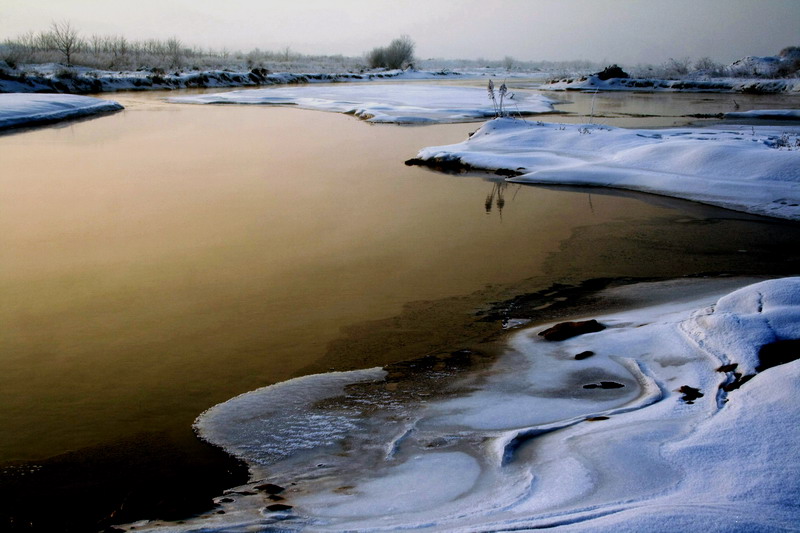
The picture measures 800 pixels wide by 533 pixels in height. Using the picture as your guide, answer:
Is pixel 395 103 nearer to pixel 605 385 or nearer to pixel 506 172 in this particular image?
pixel 506 172

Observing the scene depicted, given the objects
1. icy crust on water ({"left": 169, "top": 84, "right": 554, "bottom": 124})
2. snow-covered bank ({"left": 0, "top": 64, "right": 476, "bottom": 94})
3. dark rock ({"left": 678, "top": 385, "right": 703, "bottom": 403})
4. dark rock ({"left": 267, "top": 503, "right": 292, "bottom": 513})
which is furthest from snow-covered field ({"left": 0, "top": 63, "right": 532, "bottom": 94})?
dark rock ({"left": 678, "top": 385, "right": 703, "bottom": 403})

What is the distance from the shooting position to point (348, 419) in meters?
3.23

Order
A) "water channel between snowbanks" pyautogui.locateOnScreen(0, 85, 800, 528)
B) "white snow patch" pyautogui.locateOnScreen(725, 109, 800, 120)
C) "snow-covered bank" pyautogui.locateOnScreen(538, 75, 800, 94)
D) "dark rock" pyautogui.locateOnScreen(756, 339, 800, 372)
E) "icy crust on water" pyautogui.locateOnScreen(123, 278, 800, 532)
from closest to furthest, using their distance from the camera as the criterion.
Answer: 1. "icy crust on water" pyautogui.locateOnScreen(123, 278, 800, 532)
2. "dark rock" pyautogui.locateOnScreen(756, 339, 800, 372)
3. "water channel between snowbanks" pyautogui.locateOnScreen(0, 85, 800, 528)
4. "white snow patch" pyautogui.locateOnScreen(725, 109, 800, 120)
5. "snow-covered bank" pyautogui.locateOnScreen(538, 75, 800, 94)

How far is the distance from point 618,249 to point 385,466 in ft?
14.1

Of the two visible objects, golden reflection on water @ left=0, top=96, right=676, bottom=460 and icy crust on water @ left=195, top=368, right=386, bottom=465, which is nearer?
icy crust on water @ left=195, top=368, right=386, bottom=465

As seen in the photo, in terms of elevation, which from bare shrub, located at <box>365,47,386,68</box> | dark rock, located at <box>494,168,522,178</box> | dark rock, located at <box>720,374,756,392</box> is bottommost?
dark rock, located at <box>720,374,756,392</box>

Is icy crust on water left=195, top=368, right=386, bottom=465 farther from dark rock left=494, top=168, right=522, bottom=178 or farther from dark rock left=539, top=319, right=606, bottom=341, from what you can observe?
dark rock left=494, top=168, right=522, bottom=178

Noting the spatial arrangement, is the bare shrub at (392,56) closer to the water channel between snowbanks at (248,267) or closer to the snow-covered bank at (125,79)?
the snow-covered bank at (125,79)

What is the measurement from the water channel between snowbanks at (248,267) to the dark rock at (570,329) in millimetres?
466

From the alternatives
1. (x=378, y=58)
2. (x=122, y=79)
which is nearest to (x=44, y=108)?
(x=122, y=79)

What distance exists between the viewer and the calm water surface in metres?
3.65

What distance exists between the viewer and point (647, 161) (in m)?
9.57

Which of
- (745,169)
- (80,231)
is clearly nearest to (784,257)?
(745,169)

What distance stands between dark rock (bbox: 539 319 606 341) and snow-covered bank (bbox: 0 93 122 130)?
49.4ft
